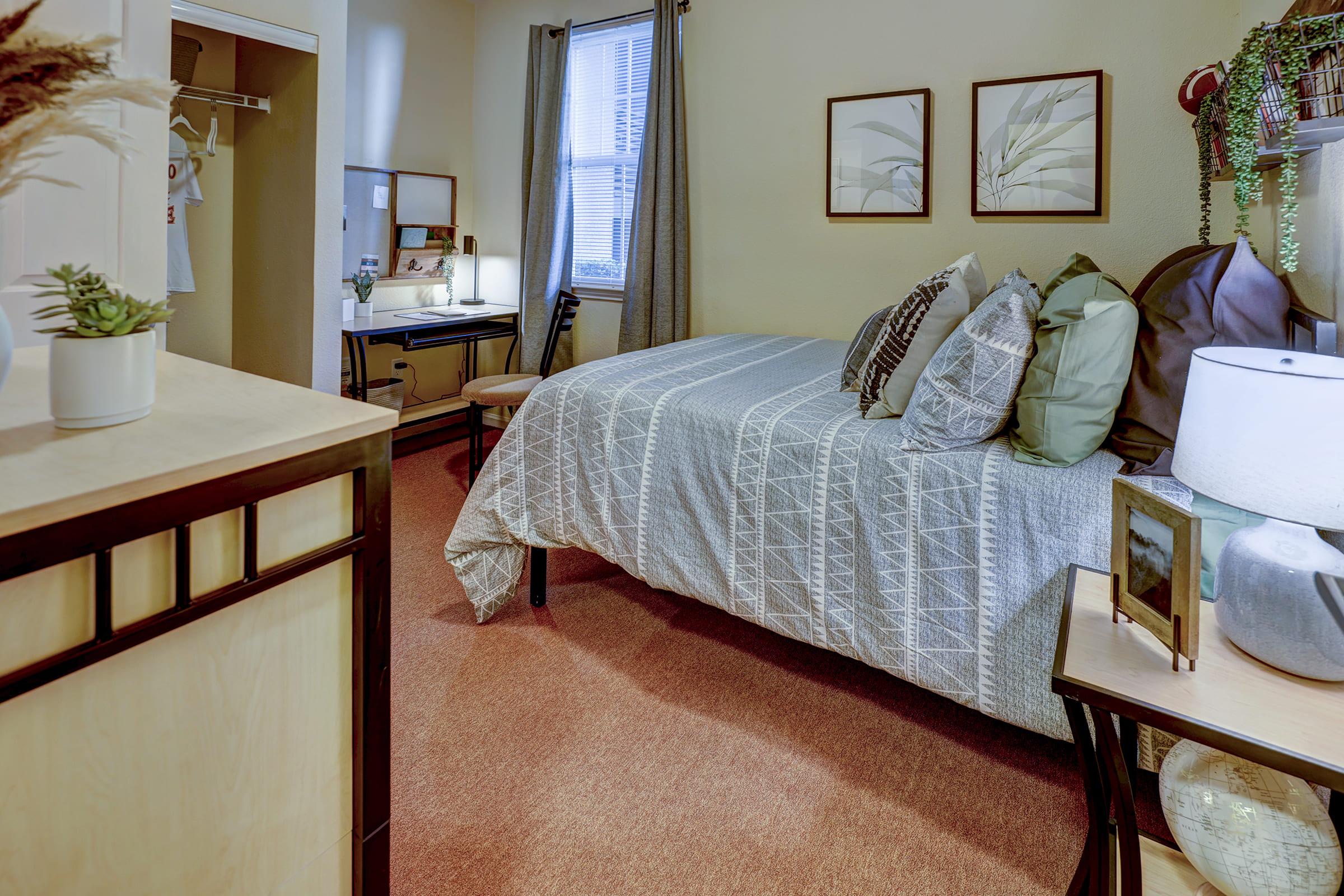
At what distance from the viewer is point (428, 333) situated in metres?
3.97

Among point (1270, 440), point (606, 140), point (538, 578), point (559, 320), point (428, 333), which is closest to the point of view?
point (1270, 440)

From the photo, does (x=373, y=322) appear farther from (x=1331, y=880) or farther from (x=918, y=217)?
(x=1331, y=880)

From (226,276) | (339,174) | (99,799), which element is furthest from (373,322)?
(99,799)

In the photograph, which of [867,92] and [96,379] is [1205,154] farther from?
[96,379]

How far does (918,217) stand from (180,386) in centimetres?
297

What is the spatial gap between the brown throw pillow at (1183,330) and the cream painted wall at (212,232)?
3604 millimetres

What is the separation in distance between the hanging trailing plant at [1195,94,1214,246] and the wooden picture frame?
57.7 inches

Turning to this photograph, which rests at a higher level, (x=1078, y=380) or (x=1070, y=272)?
(x=1070, y=272)

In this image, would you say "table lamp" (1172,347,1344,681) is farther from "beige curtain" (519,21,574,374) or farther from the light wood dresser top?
"beige curtain" (519,21,574,374)

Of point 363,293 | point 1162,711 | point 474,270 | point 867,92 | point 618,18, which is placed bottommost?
point 1162,711

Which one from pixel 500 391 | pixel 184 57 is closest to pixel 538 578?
pixel 500 391

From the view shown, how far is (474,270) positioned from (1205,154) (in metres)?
4.02

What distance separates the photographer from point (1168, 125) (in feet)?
8.83

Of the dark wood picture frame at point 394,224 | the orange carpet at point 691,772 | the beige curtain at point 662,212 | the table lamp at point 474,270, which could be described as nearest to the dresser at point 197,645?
the orange carpet at point 691,772
